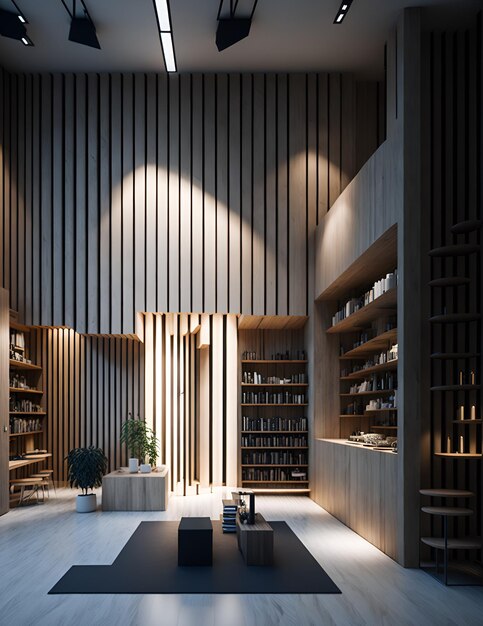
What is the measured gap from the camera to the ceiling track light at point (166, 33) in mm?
9928

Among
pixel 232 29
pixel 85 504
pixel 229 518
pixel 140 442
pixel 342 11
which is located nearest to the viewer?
pixel 229 518

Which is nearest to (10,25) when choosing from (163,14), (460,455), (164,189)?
(163,14)

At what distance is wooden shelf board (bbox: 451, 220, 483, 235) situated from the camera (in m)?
7.40

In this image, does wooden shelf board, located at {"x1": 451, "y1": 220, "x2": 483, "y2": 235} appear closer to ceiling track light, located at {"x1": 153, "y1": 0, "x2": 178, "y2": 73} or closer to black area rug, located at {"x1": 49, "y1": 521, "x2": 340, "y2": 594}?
black area rug, located at {"x1": 49, "y1": 521, "x2": 340, "y2": 594}

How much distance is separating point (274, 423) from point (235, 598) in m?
7.56

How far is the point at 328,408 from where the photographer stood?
42.4 ft

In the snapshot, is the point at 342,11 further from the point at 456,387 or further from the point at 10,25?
the point at 456,387

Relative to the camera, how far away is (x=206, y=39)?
39.4 ft

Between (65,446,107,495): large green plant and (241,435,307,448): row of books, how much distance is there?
10.1ft

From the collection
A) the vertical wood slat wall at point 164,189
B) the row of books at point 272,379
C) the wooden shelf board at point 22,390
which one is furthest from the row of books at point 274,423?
the wooden shelf board at point 22,390

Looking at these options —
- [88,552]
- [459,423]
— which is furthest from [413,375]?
[88,552]

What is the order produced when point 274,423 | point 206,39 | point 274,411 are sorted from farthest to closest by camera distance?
point 274,411, point 274,423, point 206,39

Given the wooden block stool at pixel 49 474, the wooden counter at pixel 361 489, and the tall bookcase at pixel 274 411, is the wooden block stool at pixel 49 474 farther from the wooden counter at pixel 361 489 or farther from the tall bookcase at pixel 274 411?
the wooden counter at pixel 361 489

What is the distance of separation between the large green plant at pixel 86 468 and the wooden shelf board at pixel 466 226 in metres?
6.85
